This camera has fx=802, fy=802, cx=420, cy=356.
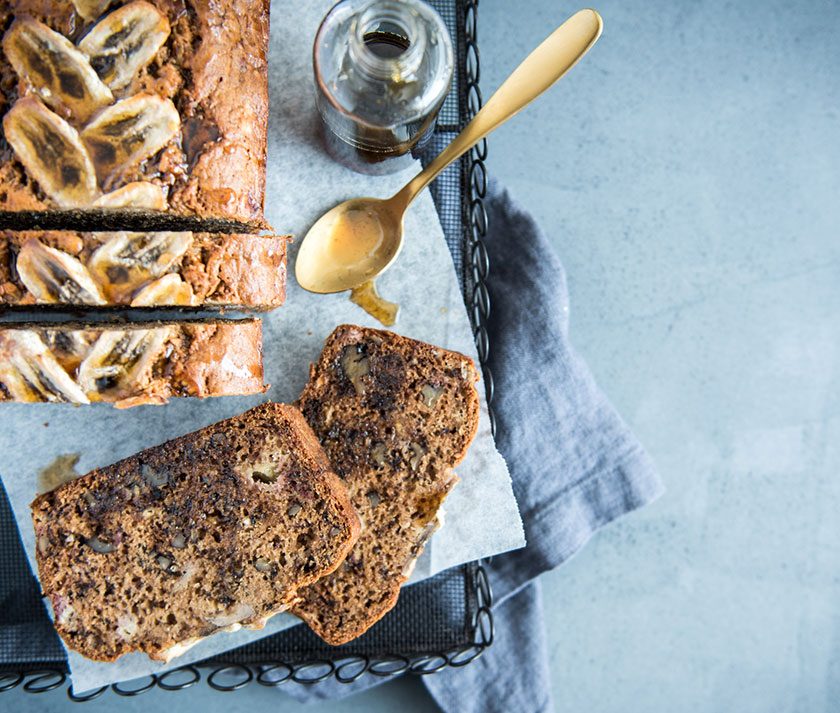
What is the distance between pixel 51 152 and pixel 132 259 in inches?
13.3

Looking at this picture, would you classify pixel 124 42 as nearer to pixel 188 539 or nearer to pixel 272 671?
pixel 188 539

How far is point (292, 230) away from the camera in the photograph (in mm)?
2740

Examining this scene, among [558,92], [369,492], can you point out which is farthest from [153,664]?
[558,92]

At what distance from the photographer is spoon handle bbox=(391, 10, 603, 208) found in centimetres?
229

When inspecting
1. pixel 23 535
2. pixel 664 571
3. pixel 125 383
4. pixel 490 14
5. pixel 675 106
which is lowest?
pixel 664 571

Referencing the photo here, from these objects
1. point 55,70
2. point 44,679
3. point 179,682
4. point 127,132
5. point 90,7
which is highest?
point 90,7

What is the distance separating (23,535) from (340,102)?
176 cm

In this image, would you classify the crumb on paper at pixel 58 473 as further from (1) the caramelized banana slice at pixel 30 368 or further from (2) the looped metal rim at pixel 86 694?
(2) the looped metal rim at pixel 86 694

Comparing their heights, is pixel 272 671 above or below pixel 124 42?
below

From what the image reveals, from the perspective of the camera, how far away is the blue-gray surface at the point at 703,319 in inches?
127

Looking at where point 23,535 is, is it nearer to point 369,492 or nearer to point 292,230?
point 369,492

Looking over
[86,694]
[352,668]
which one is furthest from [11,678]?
[352,668]

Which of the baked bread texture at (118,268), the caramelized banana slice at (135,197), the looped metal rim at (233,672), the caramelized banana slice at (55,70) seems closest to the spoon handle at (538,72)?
the baked bread texture at (118,268)

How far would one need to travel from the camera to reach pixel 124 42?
215 cm
